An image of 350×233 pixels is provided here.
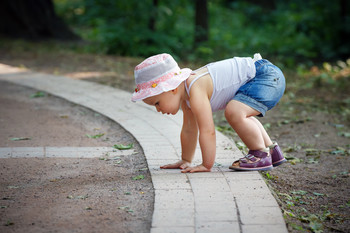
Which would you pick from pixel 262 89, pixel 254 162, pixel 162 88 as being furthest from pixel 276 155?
pixel 162 88

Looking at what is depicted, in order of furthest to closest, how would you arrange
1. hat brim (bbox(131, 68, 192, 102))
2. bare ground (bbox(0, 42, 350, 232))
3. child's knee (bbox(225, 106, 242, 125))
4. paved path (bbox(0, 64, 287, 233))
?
child's knee (bbox(225, 106, 242, 125)), hat brim (bbox(131, 68, 192, 102)), bare ground (bbox(0, 42, 350, 232)), paved path (bbox(0, 64, 287, 233))

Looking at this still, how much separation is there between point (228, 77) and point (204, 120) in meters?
0.45

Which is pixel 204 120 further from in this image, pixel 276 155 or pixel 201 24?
pixel 201 24

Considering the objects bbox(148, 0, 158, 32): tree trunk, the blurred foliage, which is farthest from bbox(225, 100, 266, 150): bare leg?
bbox(148, 0, 158, 32): tree trunk

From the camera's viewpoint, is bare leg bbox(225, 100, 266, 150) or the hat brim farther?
bare leg bbox(225, 100, 266, 150)

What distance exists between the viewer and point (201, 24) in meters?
12.3

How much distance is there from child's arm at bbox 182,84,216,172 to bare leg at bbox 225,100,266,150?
0.66 feet

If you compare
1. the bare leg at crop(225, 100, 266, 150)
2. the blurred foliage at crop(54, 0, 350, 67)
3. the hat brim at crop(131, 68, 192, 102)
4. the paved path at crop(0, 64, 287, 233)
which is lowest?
the paved path at crop(0, 64, 287, 233)

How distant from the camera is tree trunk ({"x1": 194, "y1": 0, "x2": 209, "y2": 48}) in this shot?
12.2 meters

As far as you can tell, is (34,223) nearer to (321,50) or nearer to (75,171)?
(75,171)

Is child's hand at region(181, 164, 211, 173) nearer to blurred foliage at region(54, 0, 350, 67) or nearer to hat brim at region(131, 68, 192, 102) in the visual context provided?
hat brim at region(131, 68, 192, 102)

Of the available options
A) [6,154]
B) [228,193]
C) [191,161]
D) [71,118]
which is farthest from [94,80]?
[228,193]

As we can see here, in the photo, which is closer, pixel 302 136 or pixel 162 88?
pixel 162 88

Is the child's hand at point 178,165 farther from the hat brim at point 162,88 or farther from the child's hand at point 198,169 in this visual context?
the hat brim at point 162,88
